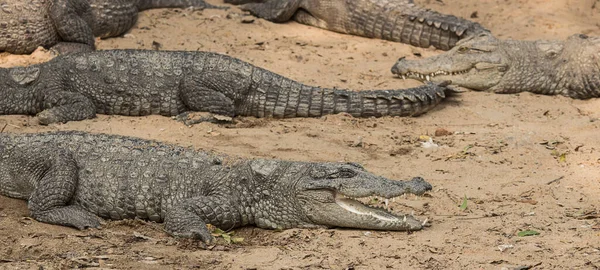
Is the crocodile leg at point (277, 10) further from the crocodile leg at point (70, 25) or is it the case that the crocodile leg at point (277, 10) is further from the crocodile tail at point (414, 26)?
the crocodile leg at point (70, 25)

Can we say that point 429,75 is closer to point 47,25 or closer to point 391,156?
point 391,156

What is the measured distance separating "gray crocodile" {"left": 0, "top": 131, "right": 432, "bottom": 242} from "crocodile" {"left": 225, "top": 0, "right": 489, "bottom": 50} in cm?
554

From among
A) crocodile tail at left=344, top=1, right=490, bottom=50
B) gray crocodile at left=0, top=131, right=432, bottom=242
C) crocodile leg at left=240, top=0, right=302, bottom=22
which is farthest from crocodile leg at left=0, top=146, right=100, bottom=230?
crocodile tail at left=344, top=1, right=490, bottom=50

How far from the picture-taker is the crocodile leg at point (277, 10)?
38.7 ft

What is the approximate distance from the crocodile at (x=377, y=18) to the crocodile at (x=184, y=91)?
105 inches

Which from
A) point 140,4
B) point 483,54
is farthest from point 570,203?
point 140,4

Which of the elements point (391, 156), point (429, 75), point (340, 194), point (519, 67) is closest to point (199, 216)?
point (340, 194)

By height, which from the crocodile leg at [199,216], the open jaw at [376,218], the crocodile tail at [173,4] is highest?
the open jaw at [376,218]

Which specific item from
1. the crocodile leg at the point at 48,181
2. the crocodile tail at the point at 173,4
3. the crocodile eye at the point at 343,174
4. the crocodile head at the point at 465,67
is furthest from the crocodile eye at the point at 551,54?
the crocodile leg at the point at 48,181

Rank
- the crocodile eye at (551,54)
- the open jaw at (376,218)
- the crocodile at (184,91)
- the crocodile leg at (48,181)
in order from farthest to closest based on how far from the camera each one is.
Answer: the crocodile eye at (551,54)
the crocodile at (184,91)
the crocodile leg at (48,181)
the open jaw at (376,218)

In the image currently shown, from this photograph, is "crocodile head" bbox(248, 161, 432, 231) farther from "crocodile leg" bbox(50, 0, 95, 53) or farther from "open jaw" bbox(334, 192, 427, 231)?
"crocodile leg" bbox(50, 0, 95, 53)

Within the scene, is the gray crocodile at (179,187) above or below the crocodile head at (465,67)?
above

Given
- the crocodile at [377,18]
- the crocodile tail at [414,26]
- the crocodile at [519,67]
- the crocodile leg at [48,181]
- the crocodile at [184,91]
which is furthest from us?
the crocodile at [377,18]

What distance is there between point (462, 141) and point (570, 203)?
1.76 metres
